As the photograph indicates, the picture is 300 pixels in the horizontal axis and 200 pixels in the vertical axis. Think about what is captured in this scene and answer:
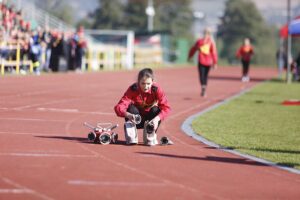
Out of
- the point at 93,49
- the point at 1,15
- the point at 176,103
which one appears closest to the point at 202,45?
the point at 176,103

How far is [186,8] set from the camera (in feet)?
340

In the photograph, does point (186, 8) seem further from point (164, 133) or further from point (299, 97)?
point (164, 133)

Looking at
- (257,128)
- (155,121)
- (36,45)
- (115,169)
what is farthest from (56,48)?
(115,169)

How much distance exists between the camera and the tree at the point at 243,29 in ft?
286

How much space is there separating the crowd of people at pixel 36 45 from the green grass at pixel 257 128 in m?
12.8

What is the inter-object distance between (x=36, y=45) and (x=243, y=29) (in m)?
59.7

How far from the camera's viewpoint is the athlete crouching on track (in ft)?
39.7

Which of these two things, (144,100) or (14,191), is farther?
(144,100)

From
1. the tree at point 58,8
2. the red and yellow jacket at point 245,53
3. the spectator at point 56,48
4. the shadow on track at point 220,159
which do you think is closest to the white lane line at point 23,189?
the shadow on track at point 220,159

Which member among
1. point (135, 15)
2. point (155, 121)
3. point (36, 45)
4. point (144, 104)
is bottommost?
point (155, 121)

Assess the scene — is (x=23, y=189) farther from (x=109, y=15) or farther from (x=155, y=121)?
(x=109, y=15)

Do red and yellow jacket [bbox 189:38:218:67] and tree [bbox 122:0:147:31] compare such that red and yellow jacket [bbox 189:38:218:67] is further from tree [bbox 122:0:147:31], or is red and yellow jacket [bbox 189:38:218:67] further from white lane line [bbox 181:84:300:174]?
tree [bbox 122:0:147:31]

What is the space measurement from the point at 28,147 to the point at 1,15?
81.8 ft

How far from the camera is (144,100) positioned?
12.4 m
